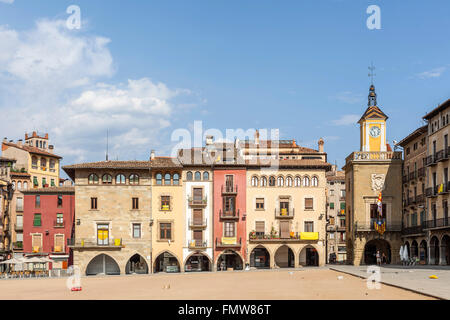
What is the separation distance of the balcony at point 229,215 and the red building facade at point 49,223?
18405 millimetres

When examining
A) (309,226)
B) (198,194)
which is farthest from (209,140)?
(309,226)

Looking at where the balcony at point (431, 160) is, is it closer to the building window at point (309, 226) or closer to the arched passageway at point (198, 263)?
the building window at point (309, 226)

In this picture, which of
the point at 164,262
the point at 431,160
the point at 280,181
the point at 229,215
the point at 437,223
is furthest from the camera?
the point at 280,181

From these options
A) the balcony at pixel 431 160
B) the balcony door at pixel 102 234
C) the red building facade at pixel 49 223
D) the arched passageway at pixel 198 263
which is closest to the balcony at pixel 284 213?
the arched passageway at pixel 198 263

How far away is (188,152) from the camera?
73250 millimetres

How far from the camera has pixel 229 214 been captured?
228 ft

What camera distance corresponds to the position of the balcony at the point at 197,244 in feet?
225

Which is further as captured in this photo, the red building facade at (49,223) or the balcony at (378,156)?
the red building facade at (49,223)

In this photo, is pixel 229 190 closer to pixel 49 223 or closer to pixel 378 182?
pixel 378 182

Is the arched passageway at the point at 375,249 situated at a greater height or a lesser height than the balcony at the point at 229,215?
lesser

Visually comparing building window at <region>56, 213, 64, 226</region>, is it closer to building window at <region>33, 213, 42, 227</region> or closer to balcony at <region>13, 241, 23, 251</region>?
building window at <region>33, 213, 42, 227</region>

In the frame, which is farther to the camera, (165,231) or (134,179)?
(134,179)

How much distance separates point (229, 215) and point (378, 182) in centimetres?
1608
